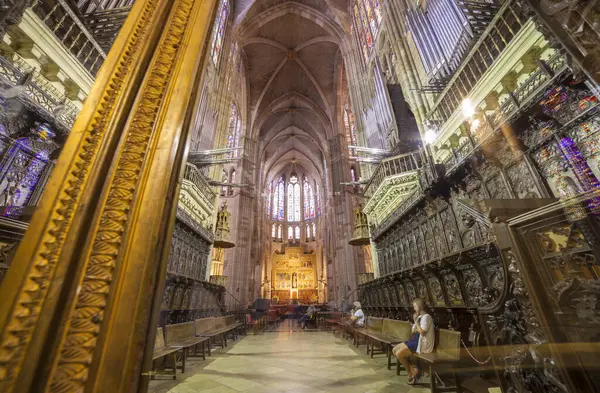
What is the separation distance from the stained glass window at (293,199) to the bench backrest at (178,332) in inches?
1186

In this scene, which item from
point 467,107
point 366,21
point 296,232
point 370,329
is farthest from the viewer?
point 296,232

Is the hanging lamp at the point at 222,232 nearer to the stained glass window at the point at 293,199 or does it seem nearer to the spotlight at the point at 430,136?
the spotlight at the point at 430,136

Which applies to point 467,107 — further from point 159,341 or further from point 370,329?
point 159,341

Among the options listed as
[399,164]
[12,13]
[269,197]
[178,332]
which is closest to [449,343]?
[178,332]

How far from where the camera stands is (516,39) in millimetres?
4469

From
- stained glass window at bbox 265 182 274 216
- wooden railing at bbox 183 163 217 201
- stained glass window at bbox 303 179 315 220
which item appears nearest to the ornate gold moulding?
wooden railing at bbox 183 163 217 201

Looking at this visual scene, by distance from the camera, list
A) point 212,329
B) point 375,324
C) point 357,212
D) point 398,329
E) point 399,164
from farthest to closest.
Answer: point 357,212 < point 399,164 < point 212,329 < point 375,324 < point 398,329

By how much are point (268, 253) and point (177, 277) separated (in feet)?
83.5

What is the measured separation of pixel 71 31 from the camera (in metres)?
4.71

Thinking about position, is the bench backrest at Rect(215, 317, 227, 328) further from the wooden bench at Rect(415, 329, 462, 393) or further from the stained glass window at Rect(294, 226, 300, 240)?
the stained glass window at Rect(294, 226, 300, 240)

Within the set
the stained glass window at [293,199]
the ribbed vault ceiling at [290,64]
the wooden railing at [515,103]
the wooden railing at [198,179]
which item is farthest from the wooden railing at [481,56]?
the stained glass window at [293,199]

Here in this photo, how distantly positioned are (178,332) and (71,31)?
616 cm

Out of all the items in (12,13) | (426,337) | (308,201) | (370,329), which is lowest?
(370,329)

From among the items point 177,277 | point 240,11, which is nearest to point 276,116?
point 240,11
